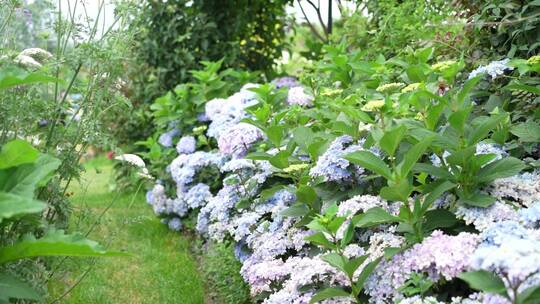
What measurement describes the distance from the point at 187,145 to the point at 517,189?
3289mm

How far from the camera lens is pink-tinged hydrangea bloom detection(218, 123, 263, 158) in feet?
13.1

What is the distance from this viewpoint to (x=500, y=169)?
2.54m

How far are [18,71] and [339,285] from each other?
4.52 ft

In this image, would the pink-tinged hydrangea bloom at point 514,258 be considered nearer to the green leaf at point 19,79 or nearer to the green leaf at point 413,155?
the green leaf at point 413,155

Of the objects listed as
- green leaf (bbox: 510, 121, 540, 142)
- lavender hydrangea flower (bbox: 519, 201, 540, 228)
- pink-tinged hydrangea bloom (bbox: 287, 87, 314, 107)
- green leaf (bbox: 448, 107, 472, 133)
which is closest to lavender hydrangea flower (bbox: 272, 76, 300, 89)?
pink-tinged hydrangea bloom (bbox: 287, 87, 314, 107)

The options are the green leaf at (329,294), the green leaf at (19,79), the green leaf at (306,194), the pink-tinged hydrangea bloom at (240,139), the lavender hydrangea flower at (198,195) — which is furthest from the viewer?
the lavender hydrangea flower at (198,195)

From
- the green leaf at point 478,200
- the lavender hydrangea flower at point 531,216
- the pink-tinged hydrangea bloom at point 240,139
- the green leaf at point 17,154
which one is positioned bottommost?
the lavender hydrangea flower at point 531,216

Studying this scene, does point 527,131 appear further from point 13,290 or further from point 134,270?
point 134,270

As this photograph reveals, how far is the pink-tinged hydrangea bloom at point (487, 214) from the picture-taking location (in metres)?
2.35

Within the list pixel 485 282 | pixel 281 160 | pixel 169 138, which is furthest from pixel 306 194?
pixel 169 138

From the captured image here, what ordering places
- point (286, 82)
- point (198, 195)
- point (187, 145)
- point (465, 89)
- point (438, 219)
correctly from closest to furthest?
point (438, 219)
point (465, 89)
point (198, 195)
point (187, 145)
point (286, 82)

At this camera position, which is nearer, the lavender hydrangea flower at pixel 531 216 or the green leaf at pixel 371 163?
the lavender hydrangea flower at pixel 531 216

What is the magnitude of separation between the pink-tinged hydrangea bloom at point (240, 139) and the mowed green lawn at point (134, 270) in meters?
0.63

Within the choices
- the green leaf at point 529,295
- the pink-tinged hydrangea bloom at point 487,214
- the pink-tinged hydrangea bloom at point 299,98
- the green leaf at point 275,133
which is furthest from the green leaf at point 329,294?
the pink-tinged hydrangea bloom at point 299,98
